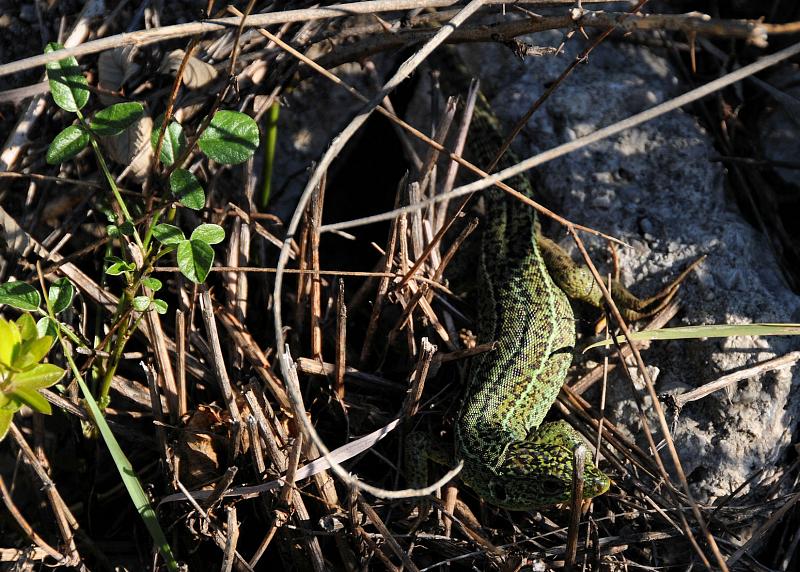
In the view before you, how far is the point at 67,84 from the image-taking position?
282 cm

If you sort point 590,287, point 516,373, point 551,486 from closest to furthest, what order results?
point 551,486 < point 516,373 < point 590,287

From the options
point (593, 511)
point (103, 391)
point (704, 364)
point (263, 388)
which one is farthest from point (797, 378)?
point (103, 391)

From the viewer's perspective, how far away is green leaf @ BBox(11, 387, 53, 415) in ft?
7.87

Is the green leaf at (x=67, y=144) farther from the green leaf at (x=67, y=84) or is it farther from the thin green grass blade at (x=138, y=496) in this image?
the thin green grass blade at (x=138, y=496)

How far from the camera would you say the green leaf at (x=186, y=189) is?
287 cm

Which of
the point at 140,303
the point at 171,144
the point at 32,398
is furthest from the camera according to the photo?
the point at 171,144

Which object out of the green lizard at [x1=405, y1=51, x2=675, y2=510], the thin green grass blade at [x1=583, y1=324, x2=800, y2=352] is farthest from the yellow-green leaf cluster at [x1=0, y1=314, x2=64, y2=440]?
the thin green grass blade at [x1=583, y1=324, x2=800, y2=352]

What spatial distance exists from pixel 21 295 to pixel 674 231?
10.4ft

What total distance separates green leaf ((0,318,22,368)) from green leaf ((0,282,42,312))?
12.2 inches

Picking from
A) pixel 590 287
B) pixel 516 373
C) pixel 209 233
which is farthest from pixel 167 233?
pixel 590 287

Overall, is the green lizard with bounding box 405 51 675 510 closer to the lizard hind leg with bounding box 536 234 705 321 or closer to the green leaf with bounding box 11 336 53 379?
the lizard hind leg with bounding box 536 234 705 321

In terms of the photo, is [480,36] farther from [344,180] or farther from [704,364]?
[704,364]

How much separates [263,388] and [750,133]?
330 centimetres

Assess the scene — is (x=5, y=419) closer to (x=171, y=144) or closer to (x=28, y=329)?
(x=28, y=329)
